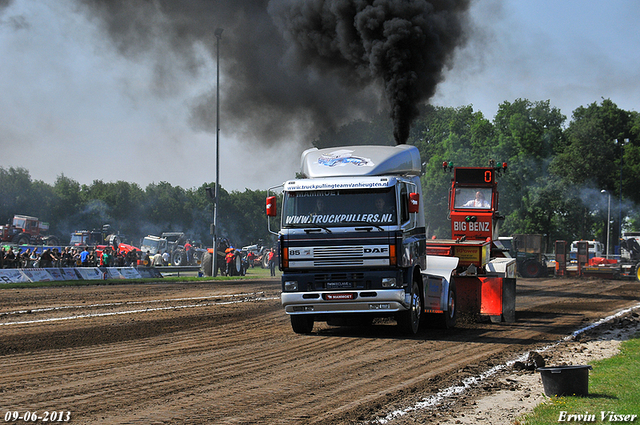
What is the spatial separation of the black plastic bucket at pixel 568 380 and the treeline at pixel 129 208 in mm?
62798

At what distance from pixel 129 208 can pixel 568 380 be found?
87616mm

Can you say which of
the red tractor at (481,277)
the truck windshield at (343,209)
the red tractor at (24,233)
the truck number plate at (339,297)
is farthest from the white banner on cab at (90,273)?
the red tractor at (24,233)

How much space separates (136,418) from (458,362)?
188 inches

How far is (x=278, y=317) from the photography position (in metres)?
15.0

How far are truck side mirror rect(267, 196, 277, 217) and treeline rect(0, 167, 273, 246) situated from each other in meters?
57.2

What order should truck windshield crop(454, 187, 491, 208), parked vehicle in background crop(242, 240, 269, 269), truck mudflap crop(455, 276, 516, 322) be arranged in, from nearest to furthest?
truck mudflap crop(455, 276, 516, 322) → truck windshield crop(454, 187, 491, 208) → parked vehicle in background crop(242, 240, 269, 269)

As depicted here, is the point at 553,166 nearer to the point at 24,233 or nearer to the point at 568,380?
the point at 24,233

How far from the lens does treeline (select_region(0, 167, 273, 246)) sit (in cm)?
7662

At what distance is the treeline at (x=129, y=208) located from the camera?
251 feet

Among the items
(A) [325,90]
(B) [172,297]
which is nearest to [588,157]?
(A) [325,90]

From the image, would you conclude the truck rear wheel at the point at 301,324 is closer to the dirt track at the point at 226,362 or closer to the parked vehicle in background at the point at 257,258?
the dirt track at the point at 226,362

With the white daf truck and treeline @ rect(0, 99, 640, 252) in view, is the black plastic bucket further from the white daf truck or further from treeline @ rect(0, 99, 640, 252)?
treeline @ rect(0, 99, 640, 252)

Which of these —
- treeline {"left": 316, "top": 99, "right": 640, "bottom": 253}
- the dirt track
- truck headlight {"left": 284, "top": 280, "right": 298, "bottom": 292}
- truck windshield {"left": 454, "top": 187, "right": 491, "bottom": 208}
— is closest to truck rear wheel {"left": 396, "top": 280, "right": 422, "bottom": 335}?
the dirt track

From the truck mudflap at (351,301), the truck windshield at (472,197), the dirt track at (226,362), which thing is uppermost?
the truck windshield at (472,197)
